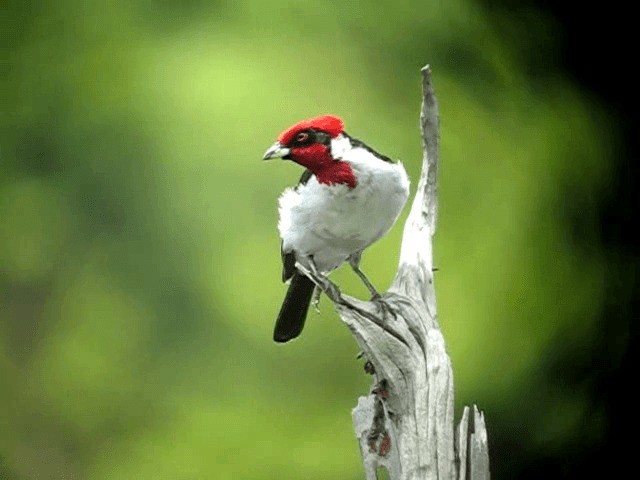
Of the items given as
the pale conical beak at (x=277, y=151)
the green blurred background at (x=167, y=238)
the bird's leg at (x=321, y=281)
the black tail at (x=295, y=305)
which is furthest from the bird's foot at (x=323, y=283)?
the green blurred background at (x=167, y=238)

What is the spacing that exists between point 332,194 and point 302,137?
0.45 feet

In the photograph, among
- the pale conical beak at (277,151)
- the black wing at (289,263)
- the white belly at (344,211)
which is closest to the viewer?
the pale conical beak at (277,151)

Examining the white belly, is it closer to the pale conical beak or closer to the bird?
the bird

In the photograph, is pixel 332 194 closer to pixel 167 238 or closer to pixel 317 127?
pixel 317 127

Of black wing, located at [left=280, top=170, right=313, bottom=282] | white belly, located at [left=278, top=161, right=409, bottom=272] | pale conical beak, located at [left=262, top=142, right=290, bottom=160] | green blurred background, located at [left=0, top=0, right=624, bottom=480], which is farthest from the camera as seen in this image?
green blurred background, located at [left=0, top=0, right=624, bottom=480]

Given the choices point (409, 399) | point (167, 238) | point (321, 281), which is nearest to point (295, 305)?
point (321, 281)

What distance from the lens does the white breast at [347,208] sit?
214cm

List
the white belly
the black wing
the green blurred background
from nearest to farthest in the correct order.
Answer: the white belly
the black wing
the green blurred background

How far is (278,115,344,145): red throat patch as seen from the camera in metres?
2.07

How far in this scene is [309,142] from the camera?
208 cm

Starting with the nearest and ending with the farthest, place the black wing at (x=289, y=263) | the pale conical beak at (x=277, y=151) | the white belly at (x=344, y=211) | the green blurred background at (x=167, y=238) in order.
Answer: the pale conical beak at (x=277, y=151) < the white belly at (x=344, y=211) < the black wing at (x=289, y=263) < the green blurred background at (x=167, y=238)

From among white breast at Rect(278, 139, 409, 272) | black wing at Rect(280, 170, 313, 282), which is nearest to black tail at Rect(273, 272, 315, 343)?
black wing at Rect(280, 170, 313, 282)

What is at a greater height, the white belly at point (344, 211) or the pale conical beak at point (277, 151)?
the pale conical beak at point (277, 151)

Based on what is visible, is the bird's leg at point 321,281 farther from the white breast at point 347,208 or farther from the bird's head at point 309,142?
the bird's head at point 309,142
